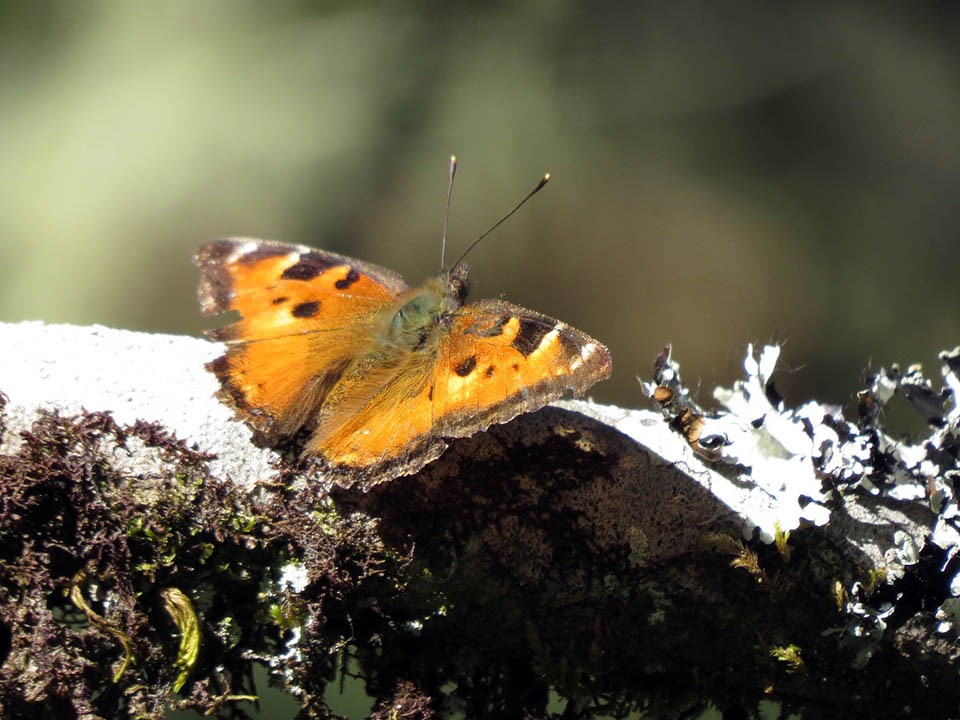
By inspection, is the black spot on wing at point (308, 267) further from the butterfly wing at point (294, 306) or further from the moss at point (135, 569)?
the moss at point (135, 569)

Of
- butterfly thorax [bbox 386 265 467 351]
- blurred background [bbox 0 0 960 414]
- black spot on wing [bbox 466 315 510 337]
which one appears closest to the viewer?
black spot on wing [bbox 466 315 510 337]

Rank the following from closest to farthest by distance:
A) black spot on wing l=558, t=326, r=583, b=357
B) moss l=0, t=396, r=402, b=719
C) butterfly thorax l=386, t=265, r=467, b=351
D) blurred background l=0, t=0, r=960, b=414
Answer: moss l=0, t=396, r=402, b=719 < black spot on wing l=558, t=326, r=583, b=357 < butterfly thorax l=386, t=265, r=467, b=351 < blurred background l=0, t=0, r=960, b=414

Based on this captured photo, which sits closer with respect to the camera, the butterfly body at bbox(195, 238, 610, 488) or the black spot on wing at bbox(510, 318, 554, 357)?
the butterfly body at bbox(195, 238, 610, 488)

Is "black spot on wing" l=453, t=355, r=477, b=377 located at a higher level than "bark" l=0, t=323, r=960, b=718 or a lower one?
higher

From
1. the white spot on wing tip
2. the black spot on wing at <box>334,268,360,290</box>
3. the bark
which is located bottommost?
the bark

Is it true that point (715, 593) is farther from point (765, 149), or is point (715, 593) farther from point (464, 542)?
point (765, 149)

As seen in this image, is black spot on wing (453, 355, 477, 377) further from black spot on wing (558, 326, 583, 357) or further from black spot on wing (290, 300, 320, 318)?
black spot on wing (290, 300, 320, 318)

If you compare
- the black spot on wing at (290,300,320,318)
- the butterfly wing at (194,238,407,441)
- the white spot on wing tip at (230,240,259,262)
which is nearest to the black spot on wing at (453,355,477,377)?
the butterfly wing at (194,238,407,441)
